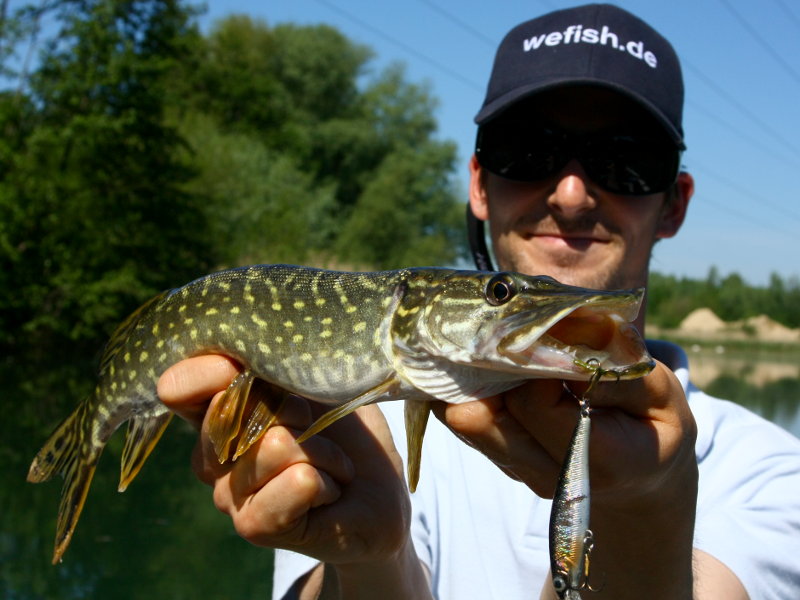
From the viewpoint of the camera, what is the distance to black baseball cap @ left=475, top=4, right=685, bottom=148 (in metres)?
2.46

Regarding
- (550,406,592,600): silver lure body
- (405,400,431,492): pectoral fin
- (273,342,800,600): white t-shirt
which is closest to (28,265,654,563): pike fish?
(405,400,431,492): pectoral fin

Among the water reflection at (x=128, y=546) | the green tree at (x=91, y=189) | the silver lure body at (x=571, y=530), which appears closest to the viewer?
the silver lure body at (x=571, y=530)

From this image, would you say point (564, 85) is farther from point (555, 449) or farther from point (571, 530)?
point (571, 530)

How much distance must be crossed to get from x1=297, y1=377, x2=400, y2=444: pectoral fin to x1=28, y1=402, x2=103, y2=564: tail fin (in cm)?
81

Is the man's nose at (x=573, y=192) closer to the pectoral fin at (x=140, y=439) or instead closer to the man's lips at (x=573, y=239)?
the man's lips at (x=573, y=239)

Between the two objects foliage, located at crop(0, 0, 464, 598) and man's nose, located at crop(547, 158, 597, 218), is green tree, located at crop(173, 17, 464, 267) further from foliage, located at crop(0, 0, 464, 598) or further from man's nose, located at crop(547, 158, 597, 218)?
man's nose, located at crop(547, 158, 597, 218)

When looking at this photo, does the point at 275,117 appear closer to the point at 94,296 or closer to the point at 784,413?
the point at 94,296

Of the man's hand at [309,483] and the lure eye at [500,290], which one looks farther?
the man's hand at [309,483]

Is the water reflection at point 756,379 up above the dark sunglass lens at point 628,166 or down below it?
above

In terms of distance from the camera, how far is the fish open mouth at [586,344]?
1264 mm

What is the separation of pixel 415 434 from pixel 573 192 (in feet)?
3.87

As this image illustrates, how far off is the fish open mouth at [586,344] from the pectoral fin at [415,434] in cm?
27

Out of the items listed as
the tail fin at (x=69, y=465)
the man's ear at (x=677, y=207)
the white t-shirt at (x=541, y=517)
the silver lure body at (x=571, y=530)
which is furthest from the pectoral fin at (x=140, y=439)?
the man's ear at (x=677, y=207)

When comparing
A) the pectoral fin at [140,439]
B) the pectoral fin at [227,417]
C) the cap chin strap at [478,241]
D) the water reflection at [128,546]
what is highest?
the cap chin strap at [478,241]
